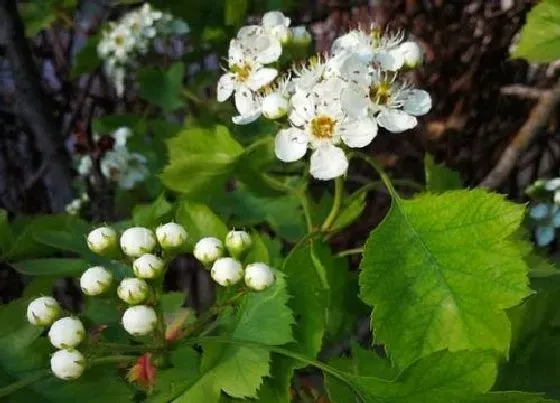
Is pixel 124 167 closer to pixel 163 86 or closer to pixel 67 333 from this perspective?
pixel 163 86

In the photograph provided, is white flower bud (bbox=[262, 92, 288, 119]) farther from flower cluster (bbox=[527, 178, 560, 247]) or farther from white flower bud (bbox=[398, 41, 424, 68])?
flower cluster (bbox=[527, 178, 560, 247])

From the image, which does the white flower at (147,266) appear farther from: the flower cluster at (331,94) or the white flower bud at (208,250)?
the flower cluster at (331,94)

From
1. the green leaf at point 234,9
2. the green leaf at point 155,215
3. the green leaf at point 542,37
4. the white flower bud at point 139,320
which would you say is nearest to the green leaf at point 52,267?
the green leaf at point 155,215

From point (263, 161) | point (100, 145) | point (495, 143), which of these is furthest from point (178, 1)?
point (495, 143)

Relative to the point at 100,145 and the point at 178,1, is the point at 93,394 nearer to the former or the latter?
the point at 100,145

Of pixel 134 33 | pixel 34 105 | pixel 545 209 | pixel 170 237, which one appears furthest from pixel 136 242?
pixel 134 33

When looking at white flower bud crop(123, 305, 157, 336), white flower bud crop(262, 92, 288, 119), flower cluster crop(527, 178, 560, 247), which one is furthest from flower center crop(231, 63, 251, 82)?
flower cluster crop(527, 178, 560, 247)
